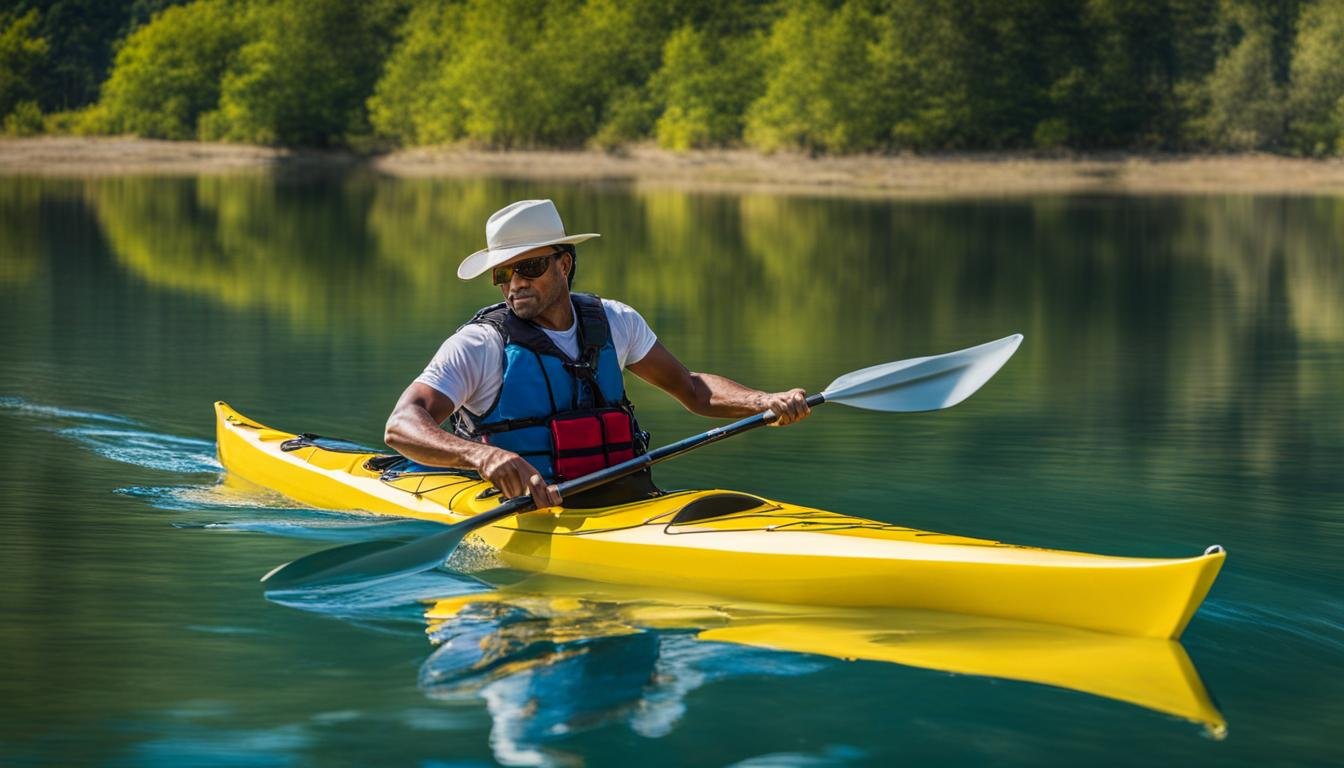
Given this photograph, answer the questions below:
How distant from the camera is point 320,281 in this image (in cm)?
2145

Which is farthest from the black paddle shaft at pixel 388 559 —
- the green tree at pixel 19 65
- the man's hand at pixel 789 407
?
the green tree at pixel 19 65

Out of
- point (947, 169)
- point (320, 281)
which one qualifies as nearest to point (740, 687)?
point (320, 281)

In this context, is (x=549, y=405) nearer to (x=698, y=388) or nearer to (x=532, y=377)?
(x=532, y=377)

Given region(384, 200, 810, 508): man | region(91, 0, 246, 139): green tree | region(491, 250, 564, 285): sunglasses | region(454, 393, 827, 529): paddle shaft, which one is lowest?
region(454, 393, 827, 529): paddle shaft

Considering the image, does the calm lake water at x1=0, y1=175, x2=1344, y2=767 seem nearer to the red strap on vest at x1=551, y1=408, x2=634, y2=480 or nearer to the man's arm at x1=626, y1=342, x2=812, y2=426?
the red strap on vest at x1=551, y1=408, x2=634, y2=480

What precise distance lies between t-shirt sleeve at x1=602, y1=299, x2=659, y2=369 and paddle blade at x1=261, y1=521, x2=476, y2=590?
3.58 feet

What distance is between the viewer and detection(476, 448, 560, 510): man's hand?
6074mm

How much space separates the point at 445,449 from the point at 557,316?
2.59ft

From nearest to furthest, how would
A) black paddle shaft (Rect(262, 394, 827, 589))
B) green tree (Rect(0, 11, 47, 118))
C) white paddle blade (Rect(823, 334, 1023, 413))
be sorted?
black paddle shaft (Rect(262, 394, 827, 589)), white paddle blade (Rect(823, 334, 1023, 413)), green tree (Rect(0, 11, 47, 118))

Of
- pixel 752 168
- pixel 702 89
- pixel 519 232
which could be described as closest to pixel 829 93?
pixel 752 168

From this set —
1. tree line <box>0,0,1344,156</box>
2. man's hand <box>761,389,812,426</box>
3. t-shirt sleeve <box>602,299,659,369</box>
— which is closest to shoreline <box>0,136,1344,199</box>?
tree line <box>0,0,1344,156</box>

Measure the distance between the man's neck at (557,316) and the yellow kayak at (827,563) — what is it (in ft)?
2.52

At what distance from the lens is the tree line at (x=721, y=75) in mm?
71875

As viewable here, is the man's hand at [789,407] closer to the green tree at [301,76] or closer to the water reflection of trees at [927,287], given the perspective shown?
the water reflection of trees at [927,287]
